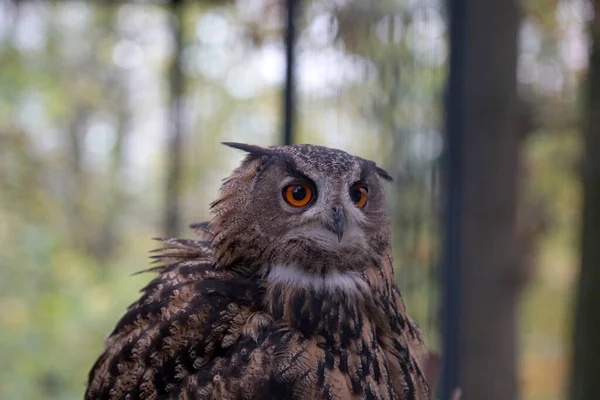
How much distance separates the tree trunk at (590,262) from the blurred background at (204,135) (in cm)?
26

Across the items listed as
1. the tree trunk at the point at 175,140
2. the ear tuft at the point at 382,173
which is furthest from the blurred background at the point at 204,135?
the ear tuft at the point at 382,173

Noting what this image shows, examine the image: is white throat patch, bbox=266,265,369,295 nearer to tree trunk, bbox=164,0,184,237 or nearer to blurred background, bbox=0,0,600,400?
blurred background, bbox=0,0,600,400

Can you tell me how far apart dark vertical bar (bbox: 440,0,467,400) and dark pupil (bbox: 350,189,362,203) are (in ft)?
3.16

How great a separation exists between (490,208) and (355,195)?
5.69 feet

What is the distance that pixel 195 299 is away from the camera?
1.11m

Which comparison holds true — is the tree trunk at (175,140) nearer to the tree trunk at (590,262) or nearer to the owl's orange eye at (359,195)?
the tree trunk at (590,262)

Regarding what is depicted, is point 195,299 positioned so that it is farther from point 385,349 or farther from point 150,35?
point 150,35

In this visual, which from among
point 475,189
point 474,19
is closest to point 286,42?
point 474,19

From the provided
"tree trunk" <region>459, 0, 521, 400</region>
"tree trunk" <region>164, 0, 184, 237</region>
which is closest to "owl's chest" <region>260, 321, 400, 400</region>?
"tree trunk" <region>459, 0, 521, 400</region>

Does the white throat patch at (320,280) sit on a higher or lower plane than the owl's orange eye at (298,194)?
lower

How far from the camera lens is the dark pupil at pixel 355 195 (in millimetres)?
1184

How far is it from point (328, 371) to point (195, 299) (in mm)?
270

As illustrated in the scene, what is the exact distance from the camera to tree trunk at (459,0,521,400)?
8.63 feet

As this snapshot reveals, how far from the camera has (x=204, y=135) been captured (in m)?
5.79
